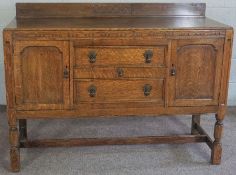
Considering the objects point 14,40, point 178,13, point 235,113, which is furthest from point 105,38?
point 235,113

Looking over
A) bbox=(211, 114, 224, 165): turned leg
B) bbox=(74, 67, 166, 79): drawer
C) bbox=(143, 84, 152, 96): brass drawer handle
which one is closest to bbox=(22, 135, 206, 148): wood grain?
bbox=(211, 114, 224, 165): turned leg

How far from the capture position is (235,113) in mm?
3559

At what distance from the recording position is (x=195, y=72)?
2.50 m

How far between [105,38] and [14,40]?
0.51m

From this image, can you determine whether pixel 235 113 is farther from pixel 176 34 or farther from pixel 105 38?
pixel 105 38

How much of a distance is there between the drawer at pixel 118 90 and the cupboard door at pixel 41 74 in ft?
0.31

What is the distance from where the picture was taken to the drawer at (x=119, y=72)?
2.43 metres

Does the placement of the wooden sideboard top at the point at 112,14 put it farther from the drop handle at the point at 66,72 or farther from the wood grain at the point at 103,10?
the drop handle at the point at 66,72

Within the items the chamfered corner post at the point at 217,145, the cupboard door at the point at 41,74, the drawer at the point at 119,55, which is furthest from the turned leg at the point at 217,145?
the cupboard door at the point at 41,74

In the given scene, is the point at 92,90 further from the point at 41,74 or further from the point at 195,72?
the point at 195,72

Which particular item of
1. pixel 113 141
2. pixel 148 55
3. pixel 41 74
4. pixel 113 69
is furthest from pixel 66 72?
pixel 113 141

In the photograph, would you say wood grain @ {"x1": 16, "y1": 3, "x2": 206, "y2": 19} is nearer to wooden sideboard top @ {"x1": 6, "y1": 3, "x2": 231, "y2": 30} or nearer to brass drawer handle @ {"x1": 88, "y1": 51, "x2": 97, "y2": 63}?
wooden sideboard top @ {"x1": 6, "y1": 3, "x2": 231, "y2": 30}

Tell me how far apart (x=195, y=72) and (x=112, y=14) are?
77 cm

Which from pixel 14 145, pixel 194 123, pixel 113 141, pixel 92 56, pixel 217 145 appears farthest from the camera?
pixel 194 123
